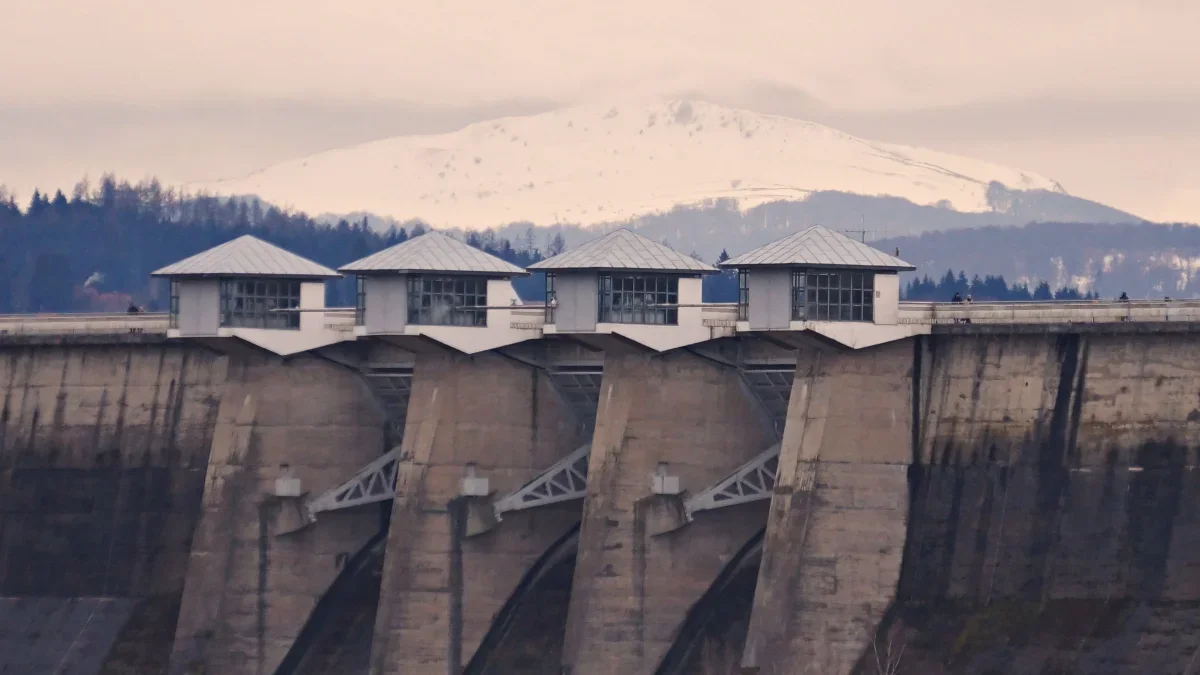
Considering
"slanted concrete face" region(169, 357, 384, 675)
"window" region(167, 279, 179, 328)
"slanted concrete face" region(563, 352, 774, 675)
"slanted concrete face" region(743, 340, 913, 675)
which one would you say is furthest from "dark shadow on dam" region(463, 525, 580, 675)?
"window" region(167, 279, 179, 328)

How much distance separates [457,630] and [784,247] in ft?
79.1

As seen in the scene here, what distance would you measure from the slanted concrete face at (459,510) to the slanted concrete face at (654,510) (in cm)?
719

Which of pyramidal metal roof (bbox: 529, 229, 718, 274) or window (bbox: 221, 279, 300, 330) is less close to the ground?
pyramidal metal roof (bbox: 529, 229, 718, 274)

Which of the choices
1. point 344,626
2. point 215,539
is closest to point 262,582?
point 215,539

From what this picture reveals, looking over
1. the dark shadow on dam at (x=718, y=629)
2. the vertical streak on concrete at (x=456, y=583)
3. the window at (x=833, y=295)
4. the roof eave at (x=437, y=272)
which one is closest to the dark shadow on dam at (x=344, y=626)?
the vertical streak on concrete at (x=456, y=583)

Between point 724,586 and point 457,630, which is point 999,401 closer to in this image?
point 724,586

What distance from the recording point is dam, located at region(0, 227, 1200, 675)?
110875mm

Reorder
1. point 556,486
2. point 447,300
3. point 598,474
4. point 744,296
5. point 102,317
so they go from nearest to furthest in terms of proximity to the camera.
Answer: point 744,296 < point 598,474 < point 447,300 < point 556,486 < point 102,317

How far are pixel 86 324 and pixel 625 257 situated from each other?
38056 millimetres

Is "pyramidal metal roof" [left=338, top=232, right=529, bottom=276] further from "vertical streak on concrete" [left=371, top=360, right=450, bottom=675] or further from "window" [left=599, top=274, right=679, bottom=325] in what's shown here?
"window" [left=599, top=274, right=679, bottom=325]

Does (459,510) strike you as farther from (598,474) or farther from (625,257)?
(625,257)

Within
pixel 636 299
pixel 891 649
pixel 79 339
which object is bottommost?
pixel 891 649

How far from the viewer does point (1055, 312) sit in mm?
114000

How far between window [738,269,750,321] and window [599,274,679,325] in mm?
5320
